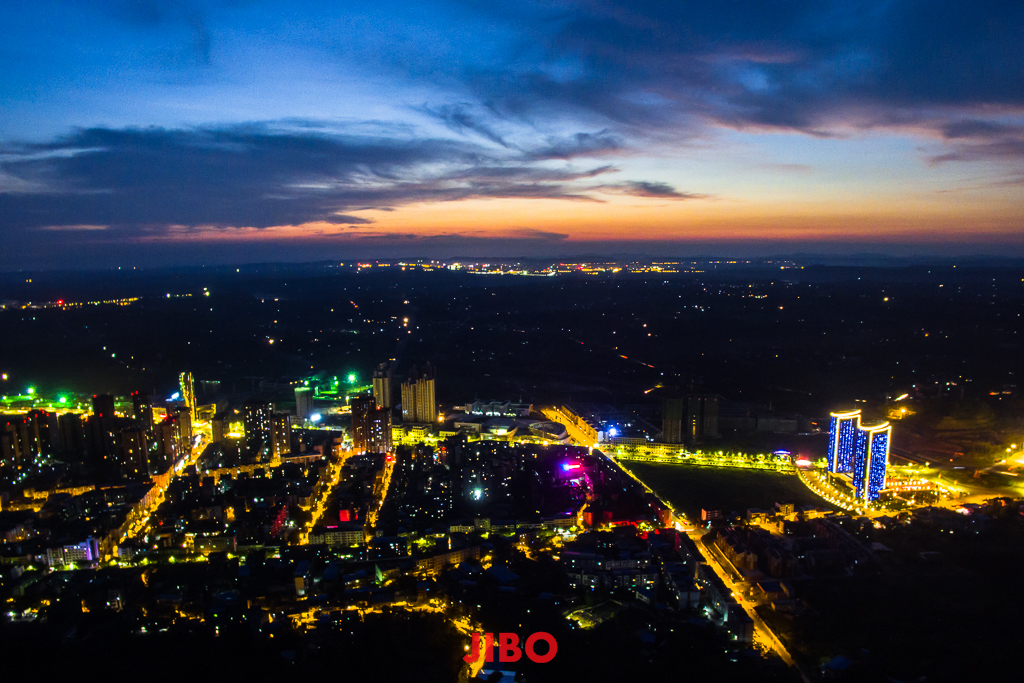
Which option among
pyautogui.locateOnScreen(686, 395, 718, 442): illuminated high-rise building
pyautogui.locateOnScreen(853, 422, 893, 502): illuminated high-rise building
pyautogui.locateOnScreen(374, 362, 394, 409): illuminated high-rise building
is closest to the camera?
pyautogui.locateOnScreen(853, 422, 893, 502): illuminated high-rise building

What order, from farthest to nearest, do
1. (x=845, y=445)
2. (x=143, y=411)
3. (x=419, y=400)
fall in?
(x=419, y=400), (x=143, y=411), (x=845, y=445)

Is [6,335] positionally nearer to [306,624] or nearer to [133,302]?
[133,302]

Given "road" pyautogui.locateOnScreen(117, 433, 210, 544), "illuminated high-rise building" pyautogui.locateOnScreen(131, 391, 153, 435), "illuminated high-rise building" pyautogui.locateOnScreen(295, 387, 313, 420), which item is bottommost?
"road" pyautogui.locateOnScreen(117, 433, 210, 544)

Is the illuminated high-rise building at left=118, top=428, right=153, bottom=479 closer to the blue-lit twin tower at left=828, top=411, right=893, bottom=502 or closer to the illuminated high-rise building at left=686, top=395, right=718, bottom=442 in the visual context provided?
the illuminated high-rise building at left=686, top=395, right=718, bottom=442

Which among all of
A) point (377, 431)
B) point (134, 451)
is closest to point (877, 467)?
point (377, 431)

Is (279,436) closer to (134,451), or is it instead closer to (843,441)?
(134,451)

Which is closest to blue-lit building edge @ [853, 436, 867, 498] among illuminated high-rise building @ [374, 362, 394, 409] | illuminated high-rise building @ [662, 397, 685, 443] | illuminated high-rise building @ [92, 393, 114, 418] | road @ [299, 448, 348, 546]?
illuminated high-rise building @ [662, 397, 685, 443]

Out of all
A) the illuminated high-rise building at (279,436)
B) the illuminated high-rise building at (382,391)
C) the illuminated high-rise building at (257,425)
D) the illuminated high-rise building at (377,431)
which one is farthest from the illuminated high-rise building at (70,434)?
the illuminated high-rise building at (382,391)
